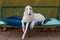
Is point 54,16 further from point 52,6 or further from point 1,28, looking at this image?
point 1,28

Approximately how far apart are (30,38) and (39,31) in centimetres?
75

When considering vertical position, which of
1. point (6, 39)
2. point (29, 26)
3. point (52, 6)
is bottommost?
point (6, 39)

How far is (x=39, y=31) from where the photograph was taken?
512 cm

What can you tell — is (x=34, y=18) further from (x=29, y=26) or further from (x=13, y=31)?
(x=13, y=31)

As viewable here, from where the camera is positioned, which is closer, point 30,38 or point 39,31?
point 30,38

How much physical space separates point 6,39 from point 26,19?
0.59m

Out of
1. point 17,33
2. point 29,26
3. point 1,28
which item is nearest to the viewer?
point 29,26

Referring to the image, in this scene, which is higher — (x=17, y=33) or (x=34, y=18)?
(x=34, y=18)

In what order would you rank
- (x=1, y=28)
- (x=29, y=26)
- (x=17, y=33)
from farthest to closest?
(x=1, y=28), (x=17, y=33), (x=29, y=26)
